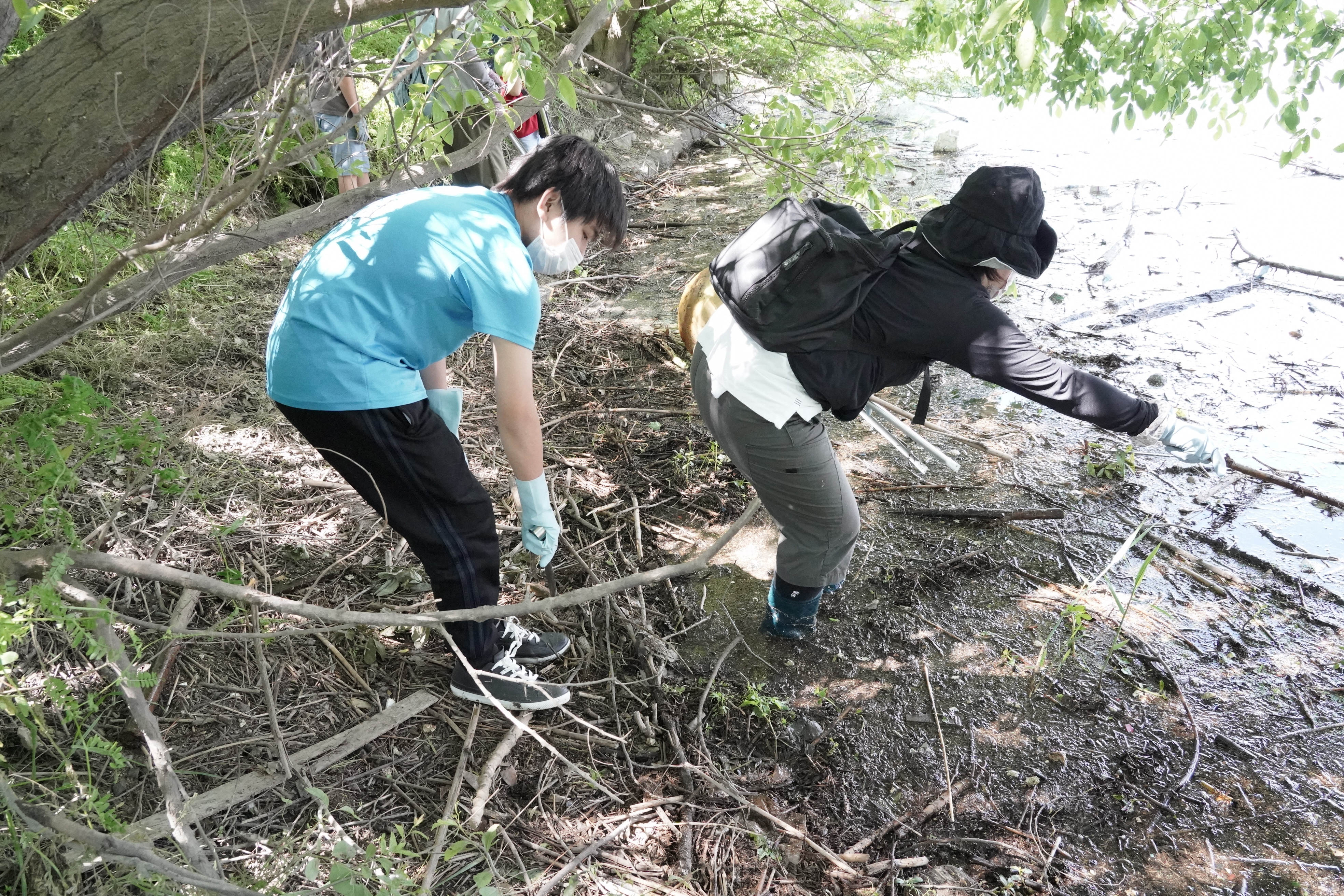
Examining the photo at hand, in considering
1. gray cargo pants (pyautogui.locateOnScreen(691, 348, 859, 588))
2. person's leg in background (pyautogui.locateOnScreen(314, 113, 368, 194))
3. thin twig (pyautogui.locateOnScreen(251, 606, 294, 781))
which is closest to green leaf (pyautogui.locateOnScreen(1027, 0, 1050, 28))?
gray cargo pants (pyautogui.locateOnScreen(691, 348, 859, 588))

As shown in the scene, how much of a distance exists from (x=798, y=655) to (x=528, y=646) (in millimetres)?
1016

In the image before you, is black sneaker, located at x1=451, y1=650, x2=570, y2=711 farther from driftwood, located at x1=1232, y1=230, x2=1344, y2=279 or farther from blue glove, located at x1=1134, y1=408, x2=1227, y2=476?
driftwood, located at x1=1232, y1=230, x2=1344, y2=279

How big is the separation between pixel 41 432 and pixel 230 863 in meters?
1.19

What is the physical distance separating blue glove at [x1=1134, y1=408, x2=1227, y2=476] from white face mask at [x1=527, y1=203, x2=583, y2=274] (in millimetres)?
1813

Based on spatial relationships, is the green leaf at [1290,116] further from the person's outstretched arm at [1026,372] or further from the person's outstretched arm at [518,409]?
the person's outstretched arm at [518,409]

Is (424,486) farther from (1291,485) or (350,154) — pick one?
(1291,485)

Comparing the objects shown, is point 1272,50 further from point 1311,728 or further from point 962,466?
point 1311,728

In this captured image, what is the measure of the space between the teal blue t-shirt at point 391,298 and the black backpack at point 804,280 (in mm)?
686

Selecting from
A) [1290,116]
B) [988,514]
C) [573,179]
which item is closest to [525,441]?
[573,179]

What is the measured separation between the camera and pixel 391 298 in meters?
2.04


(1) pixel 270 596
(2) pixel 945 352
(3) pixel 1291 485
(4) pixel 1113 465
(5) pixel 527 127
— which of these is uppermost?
(1) pixel 270 596

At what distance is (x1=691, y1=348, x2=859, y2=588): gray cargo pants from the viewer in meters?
2.55

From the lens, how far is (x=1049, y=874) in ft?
7.56

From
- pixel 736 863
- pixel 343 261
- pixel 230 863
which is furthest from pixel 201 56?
pixel 736 863
